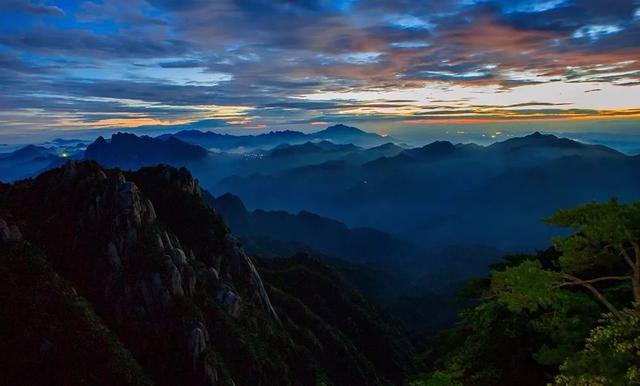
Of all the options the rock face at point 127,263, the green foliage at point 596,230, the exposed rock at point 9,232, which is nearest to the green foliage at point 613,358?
the green foliage at point 596,230

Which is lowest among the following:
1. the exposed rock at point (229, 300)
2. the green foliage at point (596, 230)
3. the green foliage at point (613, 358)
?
the exposed rock at point (229, 300)

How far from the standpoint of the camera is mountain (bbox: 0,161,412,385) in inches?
2586

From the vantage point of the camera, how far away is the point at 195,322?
80.5 meters

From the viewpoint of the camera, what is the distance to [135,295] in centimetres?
8106

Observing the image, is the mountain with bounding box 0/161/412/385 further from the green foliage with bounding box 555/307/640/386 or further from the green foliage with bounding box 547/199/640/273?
the green foliage with bounding box 555/307/640/386

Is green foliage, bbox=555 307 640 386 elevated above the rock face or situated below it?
above

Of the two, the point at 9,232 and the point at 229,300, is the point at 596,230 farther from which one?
the point at 9,232

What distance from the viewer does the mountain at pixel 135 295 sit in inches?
2586

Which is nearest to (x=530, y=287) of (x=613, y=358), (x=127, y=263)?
(x=613, y=358)

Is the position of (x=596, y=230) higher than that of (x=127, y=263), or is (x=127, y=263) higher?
(x=596, y=230)

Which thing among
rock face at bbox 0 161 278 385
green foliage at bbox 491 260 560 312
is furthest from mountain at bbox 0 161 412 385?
green foliage at bbox 491 260 560 312

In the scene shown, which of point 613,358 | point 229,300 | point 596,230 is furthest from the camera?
point 229,300

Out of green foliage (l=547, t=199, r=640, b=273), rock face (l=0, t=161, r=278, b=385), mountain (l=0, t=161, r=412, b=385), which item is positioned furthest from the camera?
rock face (l=0, t=161, r=278, b=385)

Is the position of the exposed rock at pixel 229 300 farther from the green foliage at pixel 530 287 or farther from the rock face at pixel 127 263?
the green foliage at pixel 530 287
